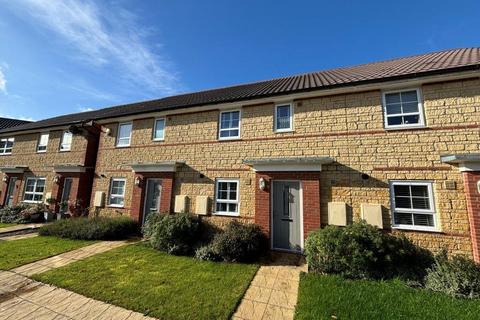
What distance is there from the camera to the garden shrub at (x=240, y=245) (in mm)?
7402

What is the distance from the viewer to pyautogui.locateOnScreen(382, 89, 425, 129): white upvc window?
7520 millimetres

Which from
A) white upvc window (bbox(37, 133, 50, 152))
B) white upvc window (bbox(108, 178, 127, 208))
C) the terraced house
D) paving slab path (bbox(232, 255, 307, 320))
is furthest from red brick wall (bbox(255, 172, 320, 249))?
white upvc window (bbox(37, 133, 50, 152))

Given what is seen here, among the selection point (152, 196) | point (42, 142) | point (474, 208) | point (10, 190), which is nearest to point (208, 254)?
point (152, 196)

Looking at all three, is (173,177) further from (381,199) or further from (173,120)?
(381,199)

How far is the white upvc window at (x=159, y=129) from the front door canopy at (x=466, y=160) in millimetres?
11679

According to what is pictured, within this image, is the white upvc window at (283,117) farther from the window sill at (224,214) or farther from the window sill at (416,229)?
the window sill at (416,229)

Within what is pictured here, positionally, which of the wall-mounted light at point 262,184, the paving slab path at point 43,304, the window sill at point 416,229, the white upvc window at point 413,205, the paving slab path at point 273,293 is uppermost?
the wall-mounted light at point 262,184

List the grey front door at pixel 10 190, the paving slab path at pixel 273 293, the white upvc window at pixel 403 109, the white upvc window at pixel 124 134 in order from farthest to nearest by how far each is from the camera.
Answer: the grey front door at pixel 10 190
the white upvc window at pixel 124 134
the white upvc window at pixel 403 109
the paving slab path at pixel 273 293

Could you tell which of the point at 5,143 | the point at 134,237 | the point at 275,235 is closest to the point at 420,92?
the point at 275,235

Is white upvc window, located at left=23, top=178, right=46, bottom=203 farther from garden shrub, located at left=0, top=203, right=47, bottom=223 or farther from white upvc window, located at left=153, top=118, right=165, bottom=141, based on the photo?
white upvc window, located at left=153, top=118, right=165, bottom=141

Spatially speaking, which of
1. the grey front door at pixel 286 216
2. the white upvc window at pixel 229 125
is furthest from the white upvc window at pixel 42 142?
the grey front door at pixel 286 216

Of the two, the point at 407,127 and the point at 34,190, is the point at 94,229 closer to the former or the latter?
the point at 34,190

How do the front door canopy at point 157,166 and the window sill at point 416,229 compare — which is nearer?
the window sill at point 416,229

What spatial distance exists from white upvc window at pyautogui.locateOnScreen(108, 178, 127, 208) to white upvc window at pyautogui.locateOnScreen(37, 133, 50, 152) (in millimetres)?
8088
